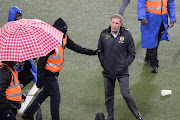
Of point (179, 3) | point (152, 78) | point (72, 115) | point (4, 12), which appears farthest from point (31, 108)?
point (179, 3)

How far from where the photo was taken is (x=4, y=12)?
40.7ft

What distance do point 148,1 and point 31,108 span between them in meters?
3.62

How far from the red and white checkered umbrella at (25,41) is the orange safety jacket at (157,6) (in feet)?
12.1

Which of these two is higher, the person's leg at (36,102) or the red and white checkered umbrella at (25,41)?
the red and white checkered umbrella at (25,41)

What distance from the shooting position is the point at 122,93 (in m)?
6.86

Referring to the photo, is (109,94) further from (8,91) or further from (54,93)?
(8,91)

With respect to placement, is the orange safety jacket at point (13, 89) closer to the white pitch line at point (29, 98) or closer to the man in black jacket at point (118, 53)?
the white pitch line at point (29, 98)

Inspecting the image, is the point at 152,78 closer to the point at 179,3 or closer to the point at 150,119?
the point at 150,119

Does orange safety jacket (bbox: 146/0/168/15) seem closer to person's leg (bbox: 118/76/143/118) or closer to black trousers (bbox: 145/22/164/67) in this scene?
black trousers (bbox: 145/22/164/67)

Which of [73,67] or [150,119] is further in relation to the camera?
[73,67]

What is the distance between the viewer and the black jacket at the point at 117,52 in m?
6.71

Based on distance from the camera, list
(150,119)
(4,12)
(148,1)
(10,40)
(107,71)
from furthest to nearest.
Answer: (4,12) < (148,1) < (150,119) < (107,71) < (10,40)

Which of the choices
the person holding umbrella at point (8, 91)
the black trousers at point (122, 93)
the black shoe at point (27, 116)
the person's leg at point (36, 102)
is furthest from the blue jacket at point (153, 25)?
the person holding umbrella at point (8, 91)

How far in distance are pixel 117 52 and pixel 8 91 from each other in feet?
6.65
